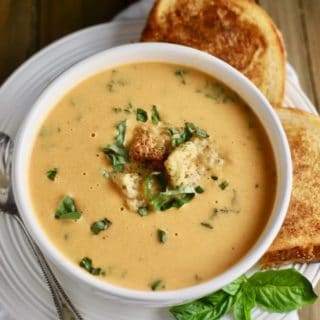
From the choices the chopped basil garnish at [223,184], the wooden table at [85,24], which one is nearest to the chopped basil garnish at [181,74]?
the chopped basil garnish at [223,184]

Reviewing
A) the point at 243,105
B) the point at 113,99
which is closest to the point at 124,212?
the point at 113,99

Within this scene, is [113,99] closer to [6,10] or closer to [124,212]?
[124,212]

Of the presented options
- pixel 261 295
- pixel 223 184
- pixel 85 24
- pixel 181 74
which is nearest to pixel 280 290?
pixel 261 295

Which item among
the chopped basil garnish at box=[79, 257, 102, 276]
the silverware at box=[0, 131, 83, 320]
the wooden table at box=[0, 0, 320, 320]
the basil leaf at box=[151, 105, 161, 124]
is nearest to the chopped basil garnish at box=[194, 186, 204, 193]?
the basil leaf at box=[151, 105, 161, 124]

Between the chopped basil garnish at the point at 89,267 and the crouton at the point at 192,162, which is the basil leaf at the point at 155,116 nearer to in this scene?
the crouton at the point at 192,162

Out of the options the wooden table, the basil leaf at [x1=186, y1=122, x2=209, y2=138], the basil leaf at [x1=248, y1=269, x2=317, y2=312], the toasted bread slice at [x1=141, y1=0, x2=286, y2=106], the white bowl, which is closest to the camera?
the white bowl

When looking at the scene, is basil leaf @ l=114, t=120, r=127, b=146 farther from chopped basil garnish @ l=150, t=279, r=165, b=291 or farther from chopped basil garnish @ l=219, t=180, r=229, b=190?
chopped basil garnish @ l=150, t=279, r=165, b=291
